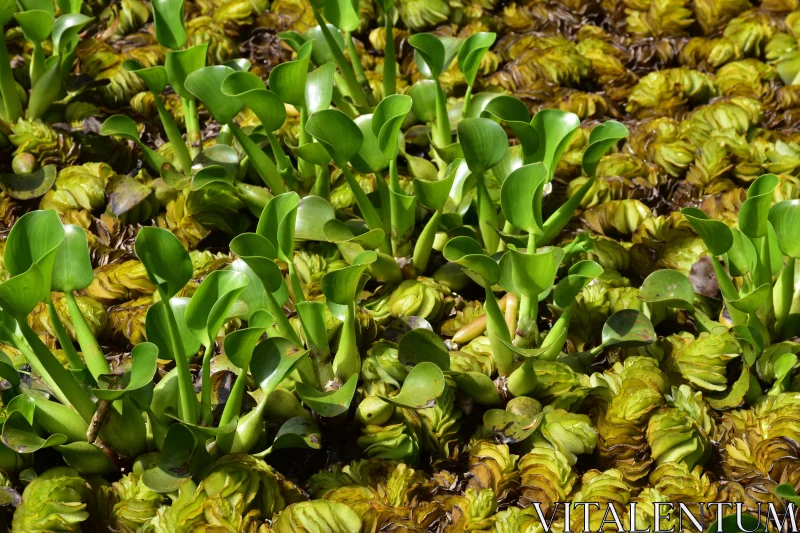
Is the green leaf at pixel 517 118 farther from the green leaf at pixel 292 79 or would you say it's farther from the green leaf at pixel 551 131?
the green leaf at pixel 292 79

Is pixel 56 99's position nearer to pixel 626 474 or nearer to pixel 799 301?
pixel 626 474

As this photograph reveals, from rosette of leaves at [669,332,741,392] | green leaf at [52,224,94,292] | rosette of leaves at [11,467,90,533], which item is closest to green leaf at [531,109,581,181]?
rosette of leaves at [669,332,741,392]

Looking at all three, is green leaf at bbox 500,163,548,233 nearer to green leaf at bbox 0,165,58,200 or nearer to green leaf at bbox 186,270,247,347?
green leaf at bbox 186,270,247,347

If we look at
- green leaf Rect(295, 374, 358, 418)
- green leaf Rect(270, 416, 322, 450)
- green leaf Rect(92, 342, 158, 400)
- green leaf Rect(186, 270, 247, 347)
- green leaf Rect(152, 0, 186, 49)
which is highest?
green leaf Rect(152, 0, 186, 49)

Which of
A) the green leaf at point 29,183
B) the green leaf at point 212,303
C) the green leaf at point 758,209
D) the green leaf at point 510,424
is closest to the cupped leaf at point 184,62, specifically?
the green leaf at point 29,183

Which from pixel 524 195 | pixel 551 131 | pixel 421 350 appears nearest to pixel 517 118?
pixel 551 131

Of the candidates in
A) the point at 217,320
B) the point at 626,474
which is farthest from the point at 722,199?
the point at 217,320
